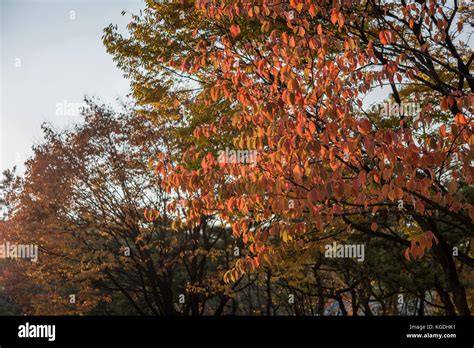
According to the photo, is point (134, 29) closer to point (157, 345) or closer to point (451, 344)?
point (157, 345)

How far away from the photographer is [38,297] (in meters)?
22.9

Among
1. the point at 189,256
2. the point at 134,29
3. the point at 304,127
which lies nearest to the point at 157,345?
the point at 304,127

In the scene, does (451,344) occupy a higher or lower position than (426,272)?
lower

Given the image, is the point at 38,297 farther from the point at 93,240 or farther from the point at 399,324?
the point at 399,324

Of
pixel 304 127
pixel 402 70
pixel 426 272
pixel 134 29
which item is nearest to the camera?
pixel 304 127

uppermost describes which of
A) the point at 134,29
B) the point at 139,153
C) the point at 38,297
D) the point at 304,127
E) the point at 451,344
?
the point at 134,29

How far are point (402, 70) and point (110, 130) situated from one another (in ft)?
41.0

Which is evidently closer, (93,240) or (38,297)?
(93,240)

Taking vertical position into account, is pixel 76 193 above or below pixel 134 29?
below

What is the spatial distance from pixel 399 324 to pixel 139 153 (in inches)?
460

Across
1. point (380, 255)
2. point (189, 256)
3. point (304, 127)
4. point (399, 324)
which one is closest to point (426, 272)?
point (380, 255)

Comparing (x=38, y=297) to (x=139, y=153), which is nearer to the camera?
(x=139, y=153)

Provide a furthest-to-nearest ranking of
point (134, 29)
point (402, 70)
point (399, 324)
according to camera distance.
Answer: point (134, 29) < point (399, 324) < point (402, 70)

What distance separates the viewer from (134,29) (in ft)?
47.1
